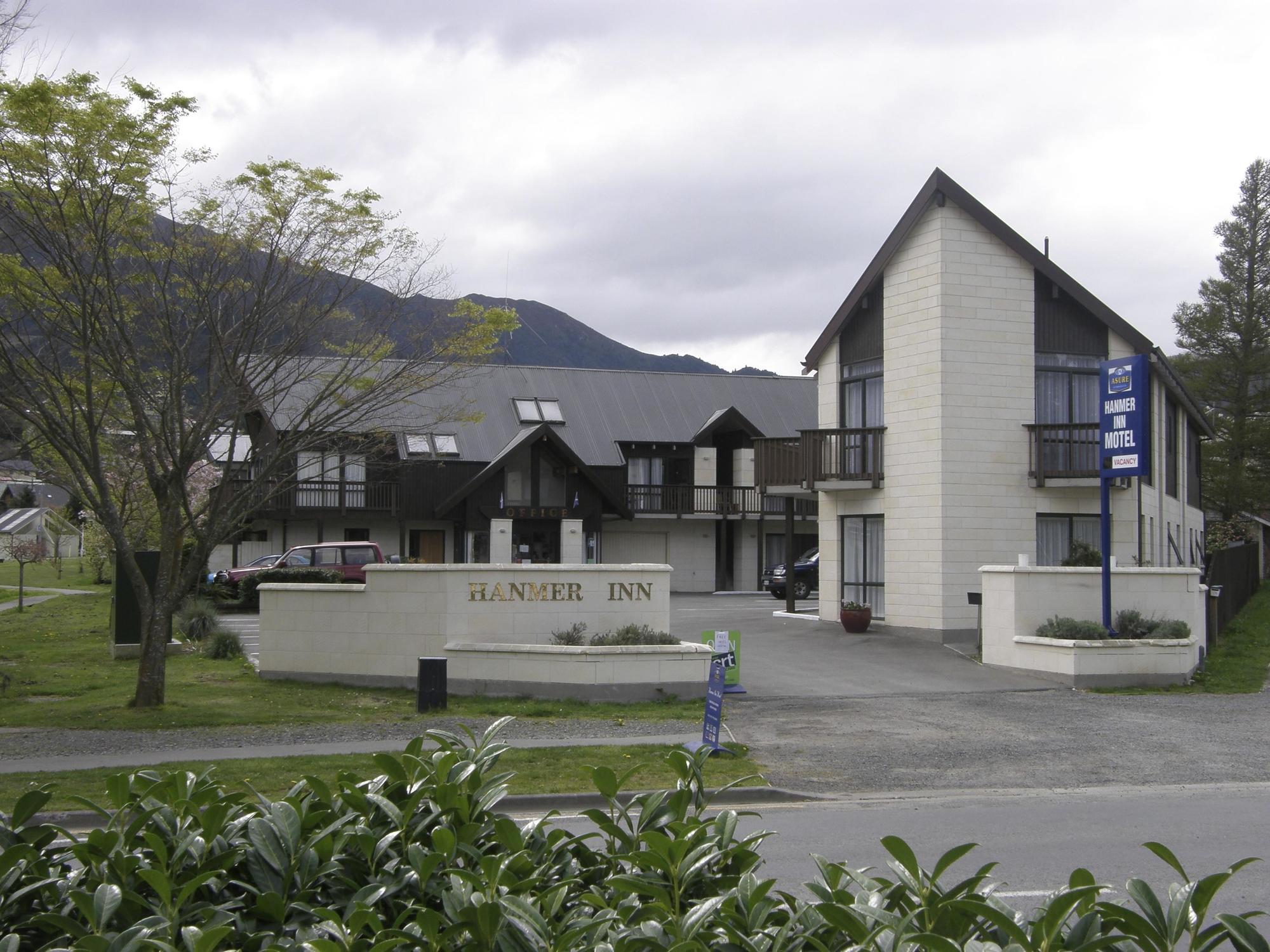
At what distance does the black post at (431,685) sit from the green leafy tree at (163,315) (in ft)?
10.9

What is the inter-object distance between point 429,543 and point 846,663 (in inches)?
1029

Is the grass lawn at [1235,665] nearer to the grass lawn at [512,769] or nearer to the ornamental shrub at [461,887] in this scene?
the grass lawn at [512,769]

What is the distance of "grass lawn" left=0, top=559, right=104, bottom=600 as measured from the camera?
46.2 m

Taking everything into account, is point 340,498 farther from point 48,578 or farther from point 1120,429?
point 1120,429

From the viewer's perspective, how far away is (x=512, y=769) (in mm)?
11836

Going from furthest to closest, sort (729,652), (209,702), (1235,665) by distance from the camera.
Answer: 1. (1235,665)
2. (729,652)
3. (209,702)

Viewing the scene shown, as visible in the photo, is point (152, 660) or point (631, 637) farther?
point (631, 637)

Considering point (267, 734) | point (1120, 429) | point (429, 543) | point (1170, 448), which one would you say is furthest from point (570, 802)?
point (429, 543)

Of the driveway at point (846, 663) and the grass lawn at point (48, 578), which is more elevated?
the grass lawn at point (48, 578)

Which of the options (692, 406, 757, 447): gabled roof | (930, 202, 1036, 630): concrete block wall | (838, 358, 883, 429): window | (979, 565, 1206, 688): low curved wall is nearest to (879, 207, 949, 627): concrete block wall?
(930, 202, 1036, 630): concrete block wall

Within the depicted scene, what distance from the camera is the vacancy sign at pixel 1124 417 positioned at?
64.9 feet

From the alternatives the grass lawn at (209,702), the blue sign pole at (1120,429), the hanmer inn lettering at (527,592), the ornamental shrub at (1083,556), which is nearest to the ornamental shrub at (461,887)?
the grass lawn at (209,702)

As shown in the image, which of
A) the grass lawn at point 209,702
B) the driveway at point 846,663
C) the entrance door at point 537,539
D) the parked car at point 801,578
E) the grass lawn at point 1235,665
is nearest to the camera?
the grass lawn at point 209,702

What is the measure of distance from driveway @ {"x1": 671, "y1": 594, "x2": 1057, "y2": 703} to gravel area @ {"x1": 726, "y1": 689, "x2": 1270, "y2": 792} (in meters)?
0.68
